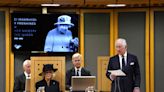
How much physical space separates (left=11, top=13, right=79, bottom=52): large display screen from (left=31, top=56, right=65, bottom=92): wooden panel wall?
9.42 ft

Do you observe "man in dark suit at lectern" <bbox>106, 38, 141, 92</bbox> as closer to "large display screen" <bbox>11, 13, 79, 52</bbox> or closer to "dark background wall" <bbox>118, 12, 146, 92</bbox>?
"dark background wall" <bbox>118, 12, 146, 92</bbox>

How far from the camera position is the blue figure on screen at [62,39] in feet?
24.4

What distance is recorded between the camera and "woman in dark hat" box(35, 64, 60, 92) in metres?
4.43

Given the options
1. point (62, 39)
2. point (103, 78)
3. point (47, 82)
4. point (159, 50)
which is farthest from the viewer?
point (62, 39)

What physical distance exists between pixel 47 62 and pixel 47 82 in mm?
241

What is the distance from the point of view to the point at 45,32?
24.4 ft

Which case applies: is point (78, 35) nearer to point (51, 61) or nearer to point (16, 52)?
point (16, 52)

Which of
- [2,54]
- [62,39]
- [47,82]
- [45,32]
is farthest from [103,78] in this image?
[2,54]

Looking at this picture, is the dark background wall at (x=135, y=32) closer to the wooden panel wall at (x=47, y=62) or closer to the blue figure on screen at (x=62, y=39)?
the blue figure on screen at (x=62, y=39)

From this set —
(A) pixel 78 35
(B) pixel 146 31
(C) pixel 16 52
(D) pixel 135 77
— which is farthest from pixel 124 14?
(D) pixel 135 77

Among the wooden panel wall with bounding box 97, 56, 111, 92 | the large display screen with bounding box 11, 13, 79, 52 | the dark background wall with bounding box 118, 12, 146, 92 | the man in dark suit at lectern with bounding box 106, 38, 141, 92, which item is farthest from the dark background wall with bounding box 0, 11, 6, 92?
the man in dark suit at lectern with bounding box 106, 38, 141, 92

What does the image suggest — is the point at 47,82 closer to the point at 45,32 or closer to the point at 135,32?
the point at 45,32

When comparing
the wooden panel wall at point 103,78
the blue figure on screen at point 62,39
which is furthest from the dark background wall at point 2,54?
the wooden panel wall at point 103,78

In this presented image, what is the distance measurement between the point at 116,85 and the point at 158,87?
2.83 m
